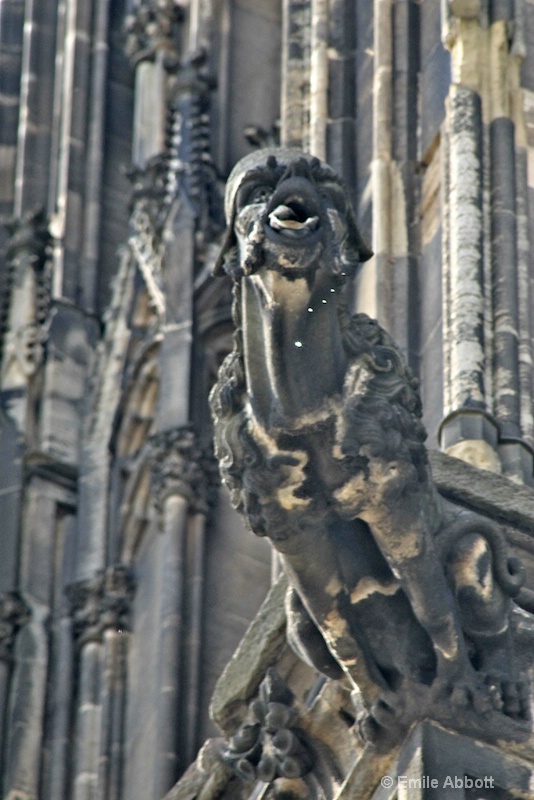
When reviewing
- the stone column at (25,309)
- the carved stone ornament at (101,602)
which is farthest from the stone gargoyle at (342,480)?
the stone column at (25,309)

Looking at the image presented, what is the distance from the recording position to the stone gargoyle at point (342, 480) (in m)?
12.0

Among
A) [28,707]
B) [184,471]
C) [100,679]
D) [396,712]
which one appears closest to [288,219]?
[396,712]

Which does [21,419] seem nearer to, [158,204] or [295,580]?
[158,204]

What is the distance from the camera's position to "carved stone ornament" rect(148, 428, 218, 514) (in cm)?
2114

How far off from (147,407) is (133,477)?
0.50 meters

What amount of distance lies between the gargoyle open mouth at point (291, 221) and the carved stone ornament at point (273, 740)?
2.35m

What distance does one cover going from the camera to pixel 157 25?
81.5ft

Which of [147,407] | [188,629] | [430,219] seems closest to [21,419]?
[147,407]

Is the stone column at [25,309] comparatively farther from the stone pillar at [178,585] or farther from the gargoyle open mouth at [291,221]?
the gargoyle open mouth at [291,221]

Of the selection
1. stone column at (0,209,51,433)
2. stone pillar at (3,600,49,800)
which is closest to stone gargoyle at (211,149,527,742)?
stone pillar at (3,600,49,800)

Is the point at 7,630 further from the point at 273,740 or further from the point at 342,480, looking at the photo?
the point at 342,480

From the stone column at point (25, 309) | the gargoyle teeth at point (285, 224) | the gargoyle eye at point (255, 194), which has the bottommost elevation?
the gargoyle teeth at point (285, 224)

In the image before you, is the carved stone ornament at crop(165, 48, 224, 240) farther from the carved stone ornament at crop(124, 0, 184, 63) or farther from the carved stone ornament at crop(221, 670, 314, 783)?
the carved stone ornament at crop(221, 670, 314, 783)

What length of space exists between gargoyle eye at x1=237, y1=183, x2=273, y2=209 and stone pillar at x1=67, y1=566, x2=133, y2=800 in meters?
9.48
